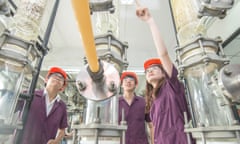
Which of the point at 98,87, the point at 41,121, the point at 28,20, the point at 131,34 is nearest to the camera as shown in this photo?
the point at 98,87

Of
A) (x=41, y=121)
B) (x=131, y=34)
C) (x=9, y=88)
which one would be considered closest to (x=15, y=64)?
(x=9, y=88)

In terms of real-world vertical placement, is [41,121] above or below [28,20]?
below

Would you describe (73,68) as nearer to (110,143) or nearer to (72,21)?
(72,21)

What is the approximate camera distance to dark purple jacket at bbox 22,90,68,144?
108cm

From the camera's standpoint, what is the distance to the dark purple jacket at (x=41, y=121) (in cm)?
108

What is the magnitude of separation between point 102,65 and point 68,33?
2491 millimetres

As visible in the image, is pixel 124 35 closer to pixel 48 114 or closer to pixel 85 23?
pixel 48 114

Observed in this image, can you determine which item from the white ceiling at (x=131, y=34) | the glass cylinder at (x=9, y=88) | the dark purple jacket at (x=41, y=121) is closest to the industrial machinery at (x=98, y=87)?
the glass cylinder at (x=9, y=88)

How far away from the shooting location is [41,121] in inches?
47.6

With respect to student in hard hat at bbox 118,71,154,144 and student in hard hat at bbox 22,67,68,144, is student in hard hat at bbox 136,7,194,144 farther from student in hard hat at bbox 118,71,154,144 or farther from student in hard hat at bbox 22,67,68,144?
student in hard hat at bbox 22,67,68,144

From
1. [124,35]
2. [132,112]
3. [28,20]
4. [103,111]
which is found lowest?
[103,111]

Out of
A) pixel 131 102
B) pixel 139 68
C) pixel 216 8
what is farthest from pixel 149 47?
pixel 216 8

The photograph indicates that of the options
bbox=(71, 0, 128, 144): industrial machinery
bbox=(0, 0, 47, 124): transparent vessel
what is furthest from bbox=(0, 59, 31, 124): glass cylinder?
bbox=(71, 0, 128, 144): industrial machinery

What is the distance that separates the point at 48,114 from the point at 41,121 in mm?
128
